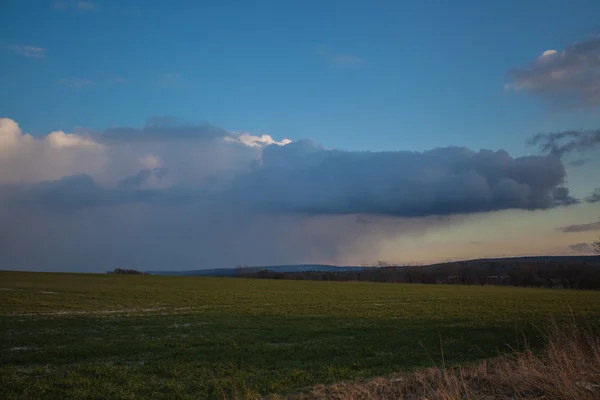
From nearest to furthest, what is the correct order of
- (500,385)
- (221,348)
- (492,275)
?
(500,385), (221,348), (492,275)

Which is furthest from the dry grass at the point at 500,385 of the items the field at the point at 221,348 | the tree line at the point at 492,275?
the tree line at the point at 492,275

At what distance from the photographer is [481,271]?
139 m

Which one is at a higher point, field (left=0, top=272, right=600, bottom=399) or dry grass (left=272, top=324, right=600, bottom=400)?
dry grass (left=272, top=324, right=600, bottom=400)

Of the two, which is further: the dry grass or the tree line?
the tree line

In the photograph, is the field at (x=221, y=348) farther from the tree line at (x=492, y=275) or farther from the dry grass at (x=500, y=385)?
the tree line at (x=492, y=275)

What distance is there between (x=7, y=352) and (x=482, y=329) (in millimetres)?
25100

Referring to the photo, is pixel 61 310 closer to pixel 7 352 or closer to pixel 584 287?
pixel 7 352

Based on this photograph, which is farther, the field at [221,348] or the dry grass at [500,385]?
the field at [221,348]

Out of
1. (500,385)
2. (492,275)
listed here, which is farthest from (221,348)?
(492,275)

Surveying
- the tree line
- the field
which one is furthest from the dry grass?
the tree line

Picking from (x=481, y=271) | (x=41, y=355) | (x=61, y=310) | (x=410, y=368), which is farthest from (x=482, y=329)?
(x=481, y=271)

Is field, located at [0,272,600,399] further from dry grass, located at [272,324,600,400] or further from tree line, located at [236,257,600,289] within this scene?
tree line, located at [236,257,600,289]

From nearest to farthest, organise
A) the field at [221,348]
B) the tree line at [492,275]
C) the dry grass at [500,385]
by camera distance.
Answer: the dry grass at [500,385]
the field at [221,348]
the tree line at [492,275]

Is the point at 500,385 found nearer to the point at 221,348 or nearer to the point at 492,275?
the point at 221,348
